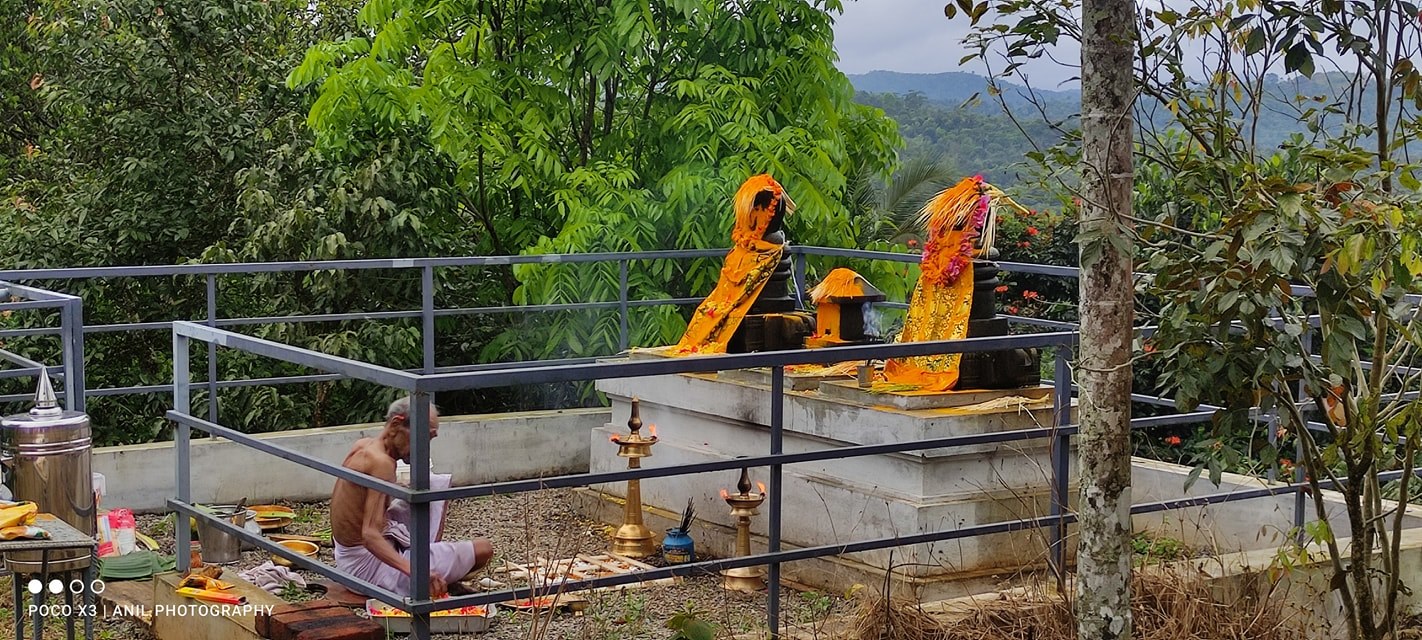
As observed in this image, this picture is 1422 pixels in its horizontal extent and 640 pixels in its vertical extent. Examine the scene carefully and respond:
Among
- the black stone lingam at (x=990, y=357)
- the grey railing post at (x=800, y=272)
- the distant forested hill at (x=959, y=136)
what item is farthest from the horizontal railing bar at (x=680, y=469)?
the distant forested hill at (x=959, y=136)

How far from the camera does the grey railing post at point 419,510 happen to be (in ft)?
15.3

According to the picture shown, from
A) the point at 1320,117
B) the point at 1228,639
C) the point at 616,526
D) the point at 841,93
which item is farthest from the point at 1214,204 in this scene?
the point at 841,93

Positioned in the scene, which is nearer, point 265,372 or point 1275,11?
point 1275,11

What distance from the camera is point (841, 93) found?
496 inches

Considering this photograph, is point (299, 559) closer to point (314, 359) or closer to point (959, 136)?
point (314, 359)

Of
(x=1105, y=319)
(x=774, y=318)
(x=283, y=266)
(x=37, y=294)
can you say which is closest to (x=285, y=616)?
(x=37, y=294)

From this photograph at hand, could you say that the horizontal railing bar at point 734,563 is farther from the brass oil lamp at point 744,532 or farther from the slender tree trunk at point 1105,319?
the brass oil lamp at point 744,532

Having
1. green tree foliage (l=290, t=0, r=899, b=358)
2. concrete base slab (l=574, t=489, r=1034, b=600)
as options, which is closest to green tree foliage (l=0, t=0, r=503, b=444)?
green tree foliage (l=290, t=0, r=899, b=358)

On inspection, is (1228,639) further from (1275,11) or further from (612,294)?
(612,294)

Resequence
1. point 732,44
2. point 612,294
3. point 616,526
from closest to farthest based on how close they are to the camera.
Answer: point 616,526, point 612,294, point 732,44

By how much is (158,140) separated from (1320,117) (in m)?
9.18

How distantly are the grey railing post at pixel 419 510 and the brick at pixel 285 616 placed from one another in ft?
3.02

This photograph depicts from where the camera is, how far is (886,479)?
7.55 metres

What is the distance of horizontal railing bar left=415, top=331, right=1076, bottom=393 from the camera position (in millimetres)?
4867
